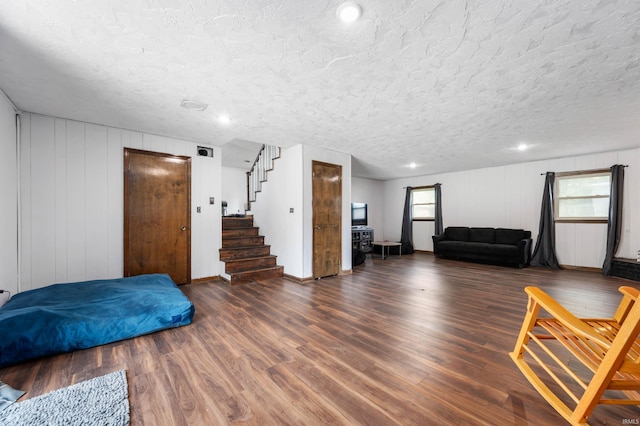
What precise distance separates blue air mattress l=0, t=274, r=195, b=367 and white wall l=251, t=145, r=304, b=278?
79.8 inches

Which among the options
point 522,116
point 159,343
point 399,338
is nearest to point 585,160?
point 522,116

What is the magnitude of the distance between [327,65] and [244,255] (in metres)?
3.68

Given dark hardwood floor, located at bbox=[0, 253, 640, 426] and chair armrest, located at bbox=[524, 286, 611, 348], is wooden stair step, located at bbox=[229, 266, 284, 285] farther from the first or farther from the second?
chair armrest, located at bbox=[524, 286, 611, 348]

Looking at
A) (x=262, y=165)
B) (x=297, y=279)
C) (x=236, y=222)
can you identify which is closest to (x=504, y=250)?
(x=297, y=279)

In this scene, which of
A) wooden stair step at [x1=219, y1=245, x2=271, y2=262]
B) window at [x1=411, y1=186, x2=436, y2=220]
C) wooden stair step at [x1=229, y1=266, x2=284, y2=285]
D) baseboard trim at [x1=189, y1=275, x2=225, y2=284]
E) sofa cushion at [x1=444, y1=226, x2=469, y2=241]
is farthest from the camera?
window at [x1=411, y1=186, x2=436, y2=220]

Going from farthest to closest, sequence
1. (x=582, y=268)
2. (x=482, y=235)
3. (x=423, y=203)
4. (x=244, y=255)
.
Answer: (x=423, y=203) → (x=482, y=235) → (x=582, y=268) → (x=244, y=255)

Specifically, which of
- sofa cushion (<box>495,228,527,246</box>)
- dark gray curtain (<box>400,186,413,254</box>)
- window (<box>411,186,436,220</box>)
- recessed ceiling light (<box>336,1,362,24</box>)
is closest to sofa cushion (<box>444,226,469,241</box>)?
sofa cushion (<box>495,228,527,246</box>)

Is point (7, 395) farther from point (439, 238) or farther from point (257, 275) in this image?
point (439, 238)

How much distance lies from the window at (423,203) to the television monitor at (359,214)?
64.9 inches

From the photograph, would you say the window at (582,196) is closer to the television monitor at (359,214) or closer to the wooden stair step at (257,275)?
the television monitor at (359,214)

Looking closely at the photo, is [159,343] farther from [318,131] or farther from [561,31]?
[561,31]

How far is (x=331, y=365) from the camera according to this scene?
191cm

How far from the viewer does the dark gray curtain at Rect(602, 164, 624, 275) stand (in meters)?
4.87

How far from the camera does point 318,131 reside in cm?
384
